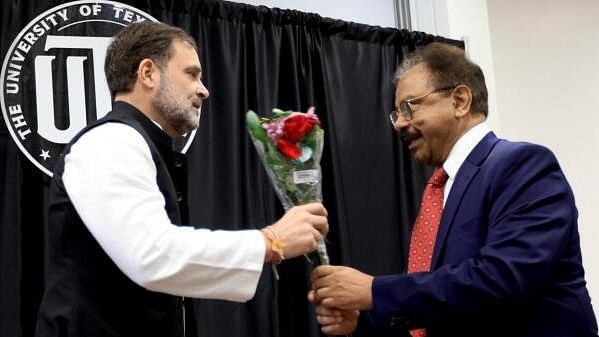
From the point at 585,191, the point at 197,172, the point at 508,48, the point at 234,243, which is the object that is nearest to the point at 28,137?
the point at 197,172

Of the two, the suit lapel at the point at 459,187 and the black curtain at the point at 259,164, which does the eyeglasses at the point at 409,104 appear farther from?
the black curtain at the point at 259,164

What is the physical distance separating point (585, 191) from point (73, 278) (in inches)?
135

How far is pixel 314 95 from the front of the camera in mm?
3191

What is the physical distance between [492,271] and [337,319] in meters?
0.41

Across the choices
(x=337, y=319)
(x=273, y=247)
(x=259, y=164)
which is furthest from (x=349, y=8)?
(x=273, y=247)

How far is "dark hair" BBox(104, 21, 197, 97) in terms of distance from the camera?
1829 mm

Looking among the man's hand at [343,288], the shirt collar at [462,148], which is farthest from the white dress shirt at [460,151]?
the man's hand at [343,288]

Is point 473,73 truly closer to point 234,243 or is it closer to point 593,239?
point 234,243

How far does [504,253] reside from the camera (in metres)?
1.68

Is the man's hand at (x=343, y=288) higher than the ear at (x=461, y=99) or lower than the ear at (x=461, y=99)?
lower

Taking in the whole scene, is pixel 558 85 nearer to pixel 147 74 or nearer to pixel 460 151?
pixel 460 151

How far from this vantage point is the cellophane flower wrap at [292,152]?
5.69 feet

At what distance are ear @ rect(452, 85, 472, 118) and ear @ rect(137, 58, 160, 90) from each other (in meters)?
0.75

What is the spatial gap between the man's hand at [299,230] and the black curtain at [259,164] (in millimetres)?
1215
